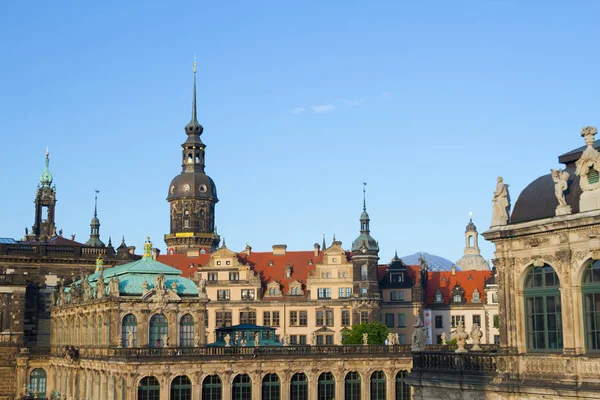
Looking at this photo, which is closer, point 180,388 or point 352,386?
point 180,388

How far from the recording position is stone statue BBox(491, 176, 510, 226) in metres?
25.8

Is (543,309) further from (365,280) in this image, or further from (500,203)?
(365,280)

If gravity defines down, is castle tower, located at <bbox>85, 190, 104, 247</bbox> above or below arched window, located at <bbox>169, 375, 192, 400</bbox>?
above

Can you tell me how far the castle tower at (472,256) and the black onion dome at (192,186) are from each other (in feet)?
211

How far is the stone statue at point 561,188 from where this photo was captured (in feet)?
77.5

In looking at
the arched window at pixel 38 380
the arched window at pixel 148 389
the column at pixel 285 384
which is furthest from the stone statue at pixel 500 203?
the arched window at pixel 38 380

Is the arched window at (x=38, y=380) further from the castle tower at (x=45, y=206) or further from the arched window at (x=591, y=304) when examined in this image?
the arched window at (x=591, y=304)

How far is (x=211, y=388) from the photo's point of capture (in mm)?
60219

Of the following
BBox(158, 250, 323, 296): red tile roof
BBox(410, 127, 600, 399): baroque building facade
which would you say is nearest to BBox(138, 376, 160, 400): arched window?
BBox(410, 127, 600, 399): baroque building facade

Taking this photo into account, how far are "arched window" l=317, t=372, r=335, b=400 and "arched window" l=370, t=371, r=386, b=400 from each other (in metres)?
3.12

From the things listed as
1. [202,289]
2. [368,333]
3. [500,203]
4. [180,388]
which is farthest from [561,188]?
[368,333]

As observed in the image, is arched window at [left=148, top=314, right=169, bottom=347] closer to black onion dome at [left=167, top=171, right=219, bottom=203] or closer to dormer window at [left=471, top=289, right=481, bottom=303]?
dormer window at [left=471, top=289, right=481, bottom=303]

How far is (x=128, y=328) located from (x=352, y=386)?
16490 millimetres

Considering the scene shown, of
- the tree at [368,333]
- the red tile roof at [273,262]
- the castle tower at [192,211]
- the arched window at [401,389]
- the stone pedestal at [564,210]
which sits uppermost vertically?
the castle tower at [192,211]
